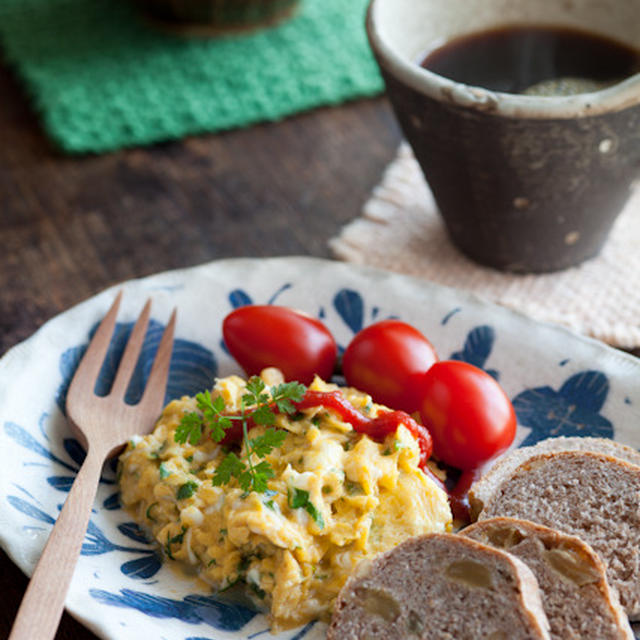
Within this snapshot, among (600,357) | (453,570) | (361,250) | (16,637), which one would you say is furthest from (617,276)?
(16,637)

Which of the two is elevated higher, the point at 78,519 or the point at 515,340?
the point at 78,519

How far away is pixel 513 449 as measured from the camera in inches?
88.4

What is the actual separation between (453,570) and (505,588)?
11 centimetres

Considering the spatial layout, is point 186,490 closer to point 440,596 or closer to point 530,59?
point 440,596

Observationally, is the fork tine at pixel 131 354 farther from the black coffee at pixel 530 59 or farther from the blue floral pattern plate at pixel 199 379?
the black coffee at pixel 530 59

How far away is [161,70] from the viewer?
12.3 ft

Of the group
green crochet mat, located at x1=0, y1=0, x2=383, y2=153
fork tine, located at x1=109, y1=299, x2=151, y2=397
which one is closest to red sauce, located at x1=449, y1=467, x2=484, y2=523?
fork tine, located at x1=109, y1=299, x2=151, y2=397

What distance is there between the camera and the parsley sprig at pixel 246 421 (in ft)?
6.15

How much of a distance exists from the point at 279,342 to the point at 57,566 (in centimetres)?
82

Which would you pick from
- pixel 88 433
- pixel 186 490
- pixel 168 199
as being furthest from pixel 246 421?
pixel 168 199

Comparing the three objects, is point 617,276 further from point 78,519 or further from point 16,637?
point 16,637

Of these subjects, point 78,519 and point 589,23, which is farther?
point 589,23

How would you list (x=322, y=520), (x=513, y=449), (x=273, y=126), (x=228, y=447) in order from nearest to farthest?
(x=322, y=520), (x=228, y=447), (x=513, y=449), (x=273, y=126)

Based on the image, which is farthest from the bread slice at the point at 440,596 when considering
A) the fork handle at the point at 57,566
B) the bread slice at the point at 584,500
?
the fork handle at the point at 57,566
